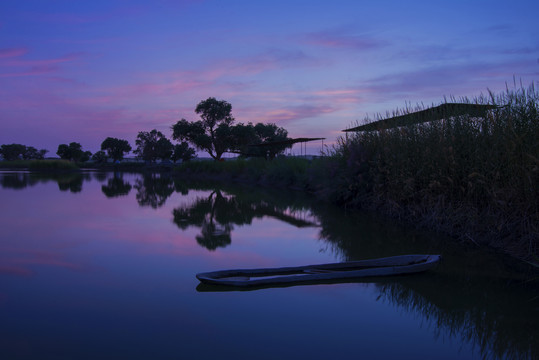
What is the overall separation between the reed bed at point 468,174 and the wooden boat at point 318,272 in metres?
1.99

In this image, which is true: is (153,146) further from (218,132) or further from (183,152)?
(218,132)

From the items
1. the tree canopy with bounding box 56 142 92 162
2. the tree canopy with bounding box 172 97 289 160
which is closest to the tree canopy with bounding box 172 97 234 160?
the tree canopy with bounding box 172 97 289 160

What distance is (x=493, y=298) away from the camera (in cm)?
453

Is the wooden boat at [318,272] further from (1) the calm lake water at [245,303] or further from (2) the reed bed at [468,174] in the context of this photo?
(2) the reed bed at [468,174]

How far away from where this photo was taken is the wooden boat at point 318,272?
15.4ft

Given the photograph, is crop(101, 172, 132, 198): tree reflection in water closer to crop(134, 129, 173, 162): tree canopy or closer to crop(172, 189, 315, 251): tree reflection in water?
crop(172, 189, 315, 251): tree reflection in water

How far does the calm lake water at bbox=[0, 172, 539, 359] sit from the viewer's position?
332cm

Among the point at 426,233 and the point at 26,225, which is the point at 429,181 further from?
the point at 26,225

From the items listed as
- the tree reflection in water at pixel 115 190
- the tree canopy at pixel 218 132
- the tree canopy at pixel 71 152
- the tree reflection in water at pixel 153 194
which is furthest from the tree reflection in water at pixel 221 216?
the tree canopy at pixel 71 152

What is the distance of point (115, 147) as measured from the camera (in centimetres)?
7906

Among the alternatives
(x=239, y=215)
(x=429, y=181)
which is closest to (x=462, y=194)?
(x=429, y=181)

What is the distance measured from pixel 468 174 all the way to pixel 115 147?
79555 millimetres

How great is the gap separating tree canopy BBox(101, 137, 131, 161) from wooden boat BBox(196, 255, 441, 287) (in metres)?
80.2

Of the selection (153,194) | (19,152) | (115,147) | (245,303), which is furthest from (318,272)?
(19,152)
